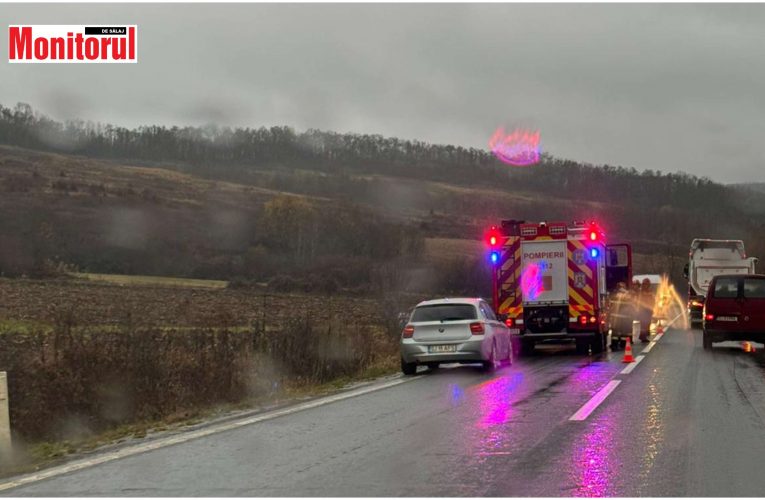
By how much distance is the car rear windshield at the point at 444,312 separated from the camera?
1653 centimetres

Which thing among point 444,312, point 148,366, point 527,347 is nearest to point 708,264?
point 527,347

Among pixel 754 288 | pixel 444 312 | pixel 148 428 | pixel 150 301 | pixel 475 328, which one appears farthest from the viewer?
pixel 150 301

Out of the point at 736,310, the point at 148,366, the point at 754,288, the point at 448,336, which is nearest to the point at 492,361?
the point at 448,336

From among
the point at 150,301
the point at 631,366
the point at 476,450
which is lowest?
the point at 631,366

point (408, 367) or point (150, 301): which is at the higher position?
point (150, 301)

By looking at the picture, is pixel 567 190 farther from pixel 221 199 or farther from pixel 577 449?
pixel 577 449

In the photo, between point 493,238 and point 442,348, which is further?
point 493,238

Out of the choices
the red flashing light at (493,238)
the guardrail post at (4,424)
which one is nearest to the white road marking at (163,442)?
the guardrail post at (4,424)

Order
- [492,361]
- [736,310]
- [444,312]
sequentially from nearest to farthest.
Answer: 1. [444,312]
2. [492,361]
3. [736,310]

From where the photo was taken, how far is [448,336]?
53.4ft

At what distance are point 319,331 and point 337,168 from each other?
9837 cm

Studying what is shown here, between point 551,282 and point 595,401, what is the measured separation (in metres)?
9.65

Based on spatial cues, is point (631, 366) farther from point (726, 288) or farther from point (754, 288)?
point (754, 288)

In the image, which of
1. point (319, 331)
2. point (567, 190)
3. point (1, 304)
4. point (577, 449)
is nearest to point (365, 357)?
point (319, 331)
